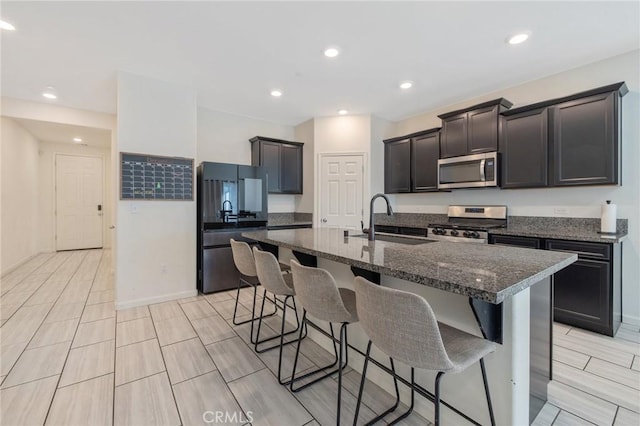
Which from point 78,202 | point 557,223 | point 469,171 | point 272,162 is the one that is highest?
point 272,162

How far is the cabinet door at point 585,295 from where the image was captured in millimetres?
2531

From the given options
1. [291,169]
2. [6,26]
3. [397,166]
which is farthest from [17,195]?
[397,166]

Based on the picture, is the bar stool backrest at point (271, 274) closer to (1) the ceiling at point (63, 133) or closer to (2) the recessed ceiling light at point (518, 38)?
(2) the recessed ceiling light at point (518, 38)

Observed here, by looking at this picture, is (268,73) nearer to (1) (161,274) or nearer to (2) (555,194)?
(1) (161,274)

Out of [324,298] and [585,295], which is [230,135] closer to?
[324,298]

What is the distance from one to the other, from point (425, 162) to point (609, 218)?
215cm

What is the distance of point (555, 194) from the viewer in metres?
3.23

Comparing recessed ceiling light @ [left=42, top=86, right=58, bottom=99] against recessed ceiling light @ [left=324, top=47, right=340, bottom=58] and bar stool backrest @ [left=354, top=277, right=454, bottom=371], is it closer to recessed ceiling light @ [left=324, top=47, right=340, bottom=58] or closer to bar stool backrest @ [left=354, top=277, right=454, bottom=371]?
recessed ceiling light @ [left=324, top=47, right=340, bottom=58]

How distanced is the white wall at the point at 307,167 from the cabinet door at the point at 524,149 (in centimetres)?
280

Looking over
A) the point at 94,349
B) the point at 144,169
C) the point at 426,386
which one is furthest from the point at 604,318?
the point at 144,169

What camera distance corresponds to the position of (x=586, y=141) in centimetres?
282

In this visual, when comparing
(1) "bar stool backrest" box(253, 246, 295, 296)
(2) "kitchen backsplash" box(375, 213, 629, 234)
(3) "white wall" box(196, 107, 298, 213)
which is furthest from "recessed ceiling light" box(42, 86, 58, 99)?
(2) "kitchen backsplash" box(375, 213, 629, 234)

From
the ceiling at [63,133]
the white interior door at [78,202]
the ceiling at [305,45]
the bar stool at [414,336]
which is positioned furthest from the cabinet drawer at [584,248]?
the white interior door at [78,202]

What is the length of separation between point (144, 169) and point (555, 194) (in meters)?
4.83
